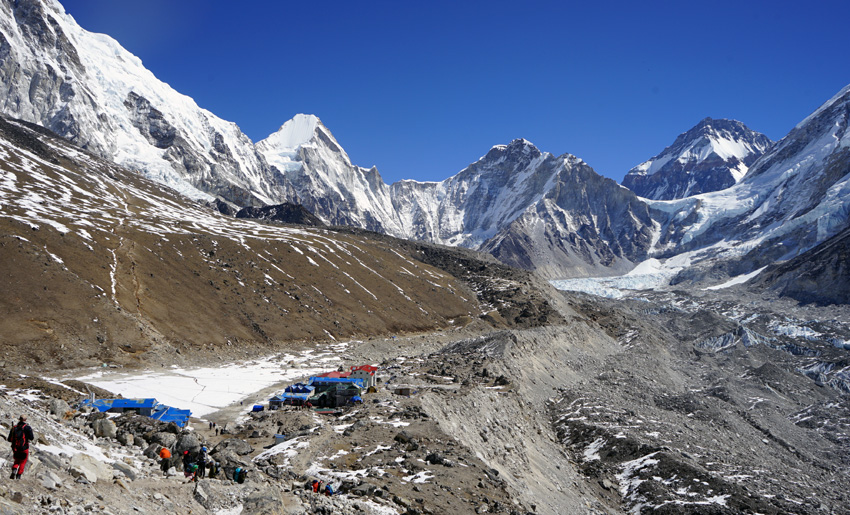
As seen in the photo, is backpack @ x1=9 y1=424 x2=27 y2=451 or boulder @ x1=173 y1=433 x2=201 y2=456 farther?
boulder @ x1=173 y1=433 x2=201 y2=456

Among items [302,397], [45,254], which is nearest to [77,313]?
[45,254]

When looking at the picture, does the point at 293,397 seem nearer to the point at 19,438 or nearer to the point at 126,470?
the point at 126,470

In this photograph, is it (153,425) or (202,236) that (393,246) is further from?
(153,425)

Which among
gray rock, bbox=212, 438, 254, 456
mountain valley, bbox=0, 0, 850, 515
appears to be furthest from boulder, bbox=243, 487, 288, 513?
gray rock, bbox=212, 438, 254, 456

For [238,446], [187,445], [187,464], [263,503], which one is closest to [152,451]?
[187,445]

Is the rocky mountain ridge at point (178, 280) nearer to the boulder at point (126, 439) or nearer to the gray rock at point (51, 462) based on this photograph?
the boulder at point (126, 439)

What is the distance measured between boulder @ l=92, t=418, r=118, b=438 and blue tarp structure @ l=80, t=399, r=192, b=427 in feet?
34.8

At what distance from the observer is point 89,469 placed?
19.9 m

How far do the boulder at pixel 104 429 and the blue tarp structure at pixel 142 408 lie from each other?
10.6m

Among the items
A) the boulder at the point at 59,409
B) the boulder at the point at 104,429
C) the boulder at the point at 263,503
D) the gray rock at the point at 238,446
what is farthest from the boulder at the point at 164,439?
the boulder at the point at 263,503

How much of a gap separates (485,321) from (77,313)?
75.9 meters

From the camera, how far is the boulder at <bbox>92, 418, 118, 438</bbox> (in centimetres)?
2723

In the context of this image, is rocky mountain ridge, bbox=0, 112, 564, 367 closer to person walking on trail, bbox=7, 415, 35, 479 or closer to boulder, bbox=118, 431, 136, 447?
boulder, bbox=118, 431, 136, 447

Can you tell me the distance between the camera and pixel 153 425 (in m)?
32.4
